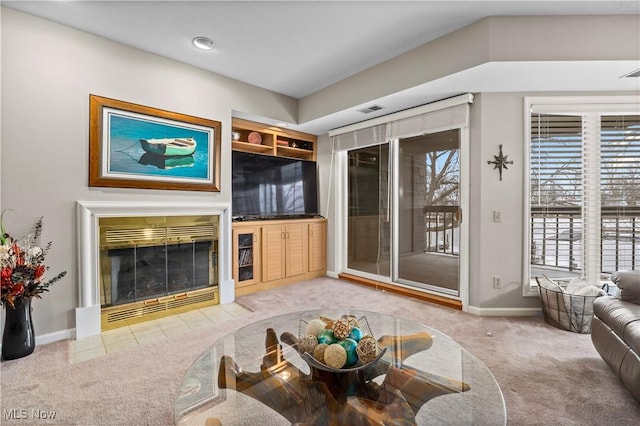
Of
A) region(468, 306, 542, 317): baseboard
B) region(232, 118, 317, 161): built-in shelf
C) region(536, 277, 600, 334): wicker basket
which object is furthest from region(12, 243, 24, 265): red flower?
region(536, 277, 600, 334): wicker basket

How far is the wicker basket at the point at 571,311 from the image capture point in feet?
7.99

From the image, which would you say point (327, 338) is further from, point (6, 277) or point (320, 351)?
point (6, 277)

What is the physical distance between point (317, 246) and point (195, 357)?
8.33ft

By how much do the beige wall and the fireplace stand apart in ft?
0.83

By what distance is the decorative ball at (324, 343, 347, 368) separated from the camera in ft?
3.75

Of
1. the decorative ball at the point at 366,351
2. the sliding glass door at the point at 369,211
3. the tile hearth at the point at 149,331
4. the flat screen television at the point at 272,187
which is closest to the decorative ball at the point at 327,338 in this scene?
the decorative ball at the point at 366,351

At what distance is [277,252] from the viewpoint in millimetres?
3924

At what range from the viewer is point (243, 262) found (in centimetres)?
364

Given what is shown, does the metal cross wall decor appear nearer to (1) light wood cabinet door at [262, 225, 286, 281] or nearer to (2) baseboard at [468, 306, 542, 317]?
(2) baseboard at [468, 306, 542, 317]

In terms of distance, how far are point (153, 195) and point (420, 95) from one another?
9.57 ft

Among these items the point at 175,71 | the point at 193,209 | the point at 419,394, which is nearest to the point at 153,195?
the point at 193,209

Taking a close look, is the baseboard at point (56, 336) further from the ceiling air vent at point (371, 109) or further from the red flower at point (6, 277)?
the ceiling air vent at point (371, 109)

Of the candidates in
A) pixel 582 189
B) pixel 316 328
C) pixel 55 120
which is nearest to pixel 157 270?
pixel 55 120

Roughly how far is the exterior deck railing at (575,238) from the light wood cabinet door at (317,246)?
8.68 feet
